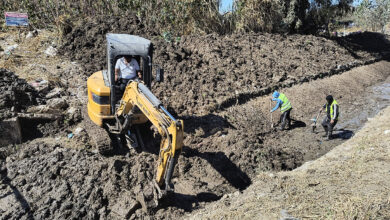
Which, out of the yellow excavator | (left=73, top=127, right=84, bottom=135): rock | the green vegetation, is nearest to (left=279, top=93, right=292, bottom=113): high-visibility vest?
the yellow excavator

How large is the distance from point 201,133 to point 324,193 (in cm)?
356

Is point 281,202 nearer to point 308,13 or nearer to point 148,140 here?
point 148,140

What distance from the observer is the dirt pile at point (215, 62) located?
30.9 feet

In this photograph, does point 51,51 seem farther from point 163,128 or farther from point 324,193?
point 324,193

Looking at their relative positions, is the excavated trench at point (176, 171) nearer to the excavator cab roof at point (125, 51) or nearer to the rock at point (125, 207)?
the rock at point (125, 207)

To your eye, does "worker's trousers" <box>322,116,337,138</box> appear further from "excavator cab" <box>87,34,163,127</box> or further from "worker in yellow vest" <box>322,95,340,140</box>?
"excavator cab" <box>87,34,163,127</box>

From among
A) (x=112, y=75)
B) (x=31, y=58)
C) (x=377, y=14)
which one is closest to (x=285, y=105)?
(x=112, y=75)

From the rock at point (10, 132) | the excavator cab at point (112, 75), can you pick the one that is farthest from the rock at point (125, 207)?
the rock at point (10, 132)

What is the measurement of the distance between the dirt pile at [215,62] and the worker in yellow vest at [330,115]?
2.44m

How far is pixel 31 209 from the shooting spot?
5.07m

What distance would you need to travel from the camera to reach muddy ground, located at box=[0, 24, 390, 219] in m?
5.40

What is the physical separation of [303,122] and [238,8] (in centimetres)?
749

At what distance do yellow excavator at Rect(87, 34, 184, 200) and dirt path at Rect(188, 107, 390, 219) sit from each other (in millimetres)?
1208

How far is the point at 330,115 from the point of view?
8430mm
